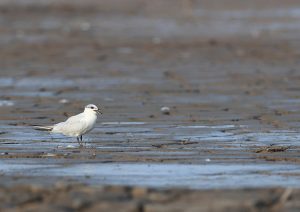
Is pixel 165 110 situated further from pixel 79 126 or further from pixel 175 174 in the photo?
pixel 175 174

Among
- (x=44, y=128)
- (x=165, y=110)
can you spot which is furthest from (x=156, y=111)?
(x=44, y=128)

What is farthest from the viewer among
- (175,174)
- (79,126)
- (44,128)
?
(44,128)

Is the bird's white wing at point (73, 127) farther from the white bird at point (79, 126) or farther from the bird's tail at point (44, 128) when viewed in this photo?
the bird's tail at point (44, 128)

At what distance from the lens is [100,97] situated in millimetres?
16984

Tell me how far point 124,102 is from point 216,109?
163 centimetres

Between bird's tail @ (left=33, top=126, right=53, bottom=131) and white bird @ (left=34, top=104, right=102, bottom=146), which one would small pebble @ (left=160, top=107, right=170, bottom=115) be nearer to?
bird's tail @ (left=33, top=126, right=53, bottom=131)

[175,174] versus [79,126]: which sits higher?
[79,126]

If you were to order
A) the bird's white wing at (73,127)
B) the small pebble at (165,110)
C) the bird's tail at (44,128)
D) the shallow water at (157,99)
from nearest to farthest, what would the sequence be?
the shallow water at (157,99), the bird's white wing at (73,127), the bird's tail at (44,128), the small pebble at (165,110)

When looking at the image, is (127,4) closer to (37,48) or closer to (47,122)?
(37,48)

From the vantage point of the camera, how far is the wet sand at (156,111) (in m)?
8.99

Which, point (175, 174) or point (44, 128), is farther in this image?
point (44, 128)

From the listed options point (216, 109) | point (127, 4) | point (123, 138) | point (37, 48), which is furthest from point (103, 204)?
point (127, 4)

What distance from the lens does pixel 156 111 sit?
15.1 meters

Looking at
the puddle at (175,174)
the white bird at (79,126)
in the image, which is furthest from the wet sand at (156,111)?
the white bird at (79,126)
